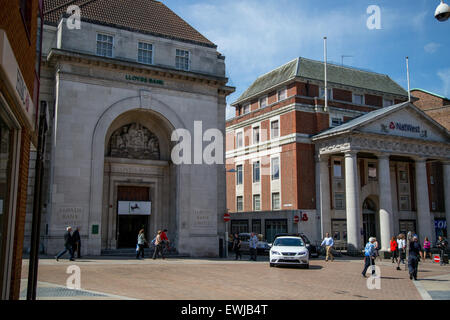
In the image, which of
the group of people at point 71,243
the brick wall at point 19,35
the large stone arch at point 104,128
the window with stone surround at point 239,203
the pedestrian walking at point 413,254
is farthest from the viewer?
the window with stone surround at point 239,203

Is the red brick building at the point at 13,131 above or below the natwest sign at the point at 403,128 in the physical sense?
below

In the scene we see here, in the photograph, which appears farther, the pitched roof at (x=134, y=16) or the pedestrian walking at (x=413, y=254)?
the pitched roof at (x=134, y=16)

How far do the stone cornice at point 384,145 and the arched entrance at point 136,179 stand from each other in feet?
52.8

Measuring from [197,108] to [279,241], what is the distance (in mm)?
11311

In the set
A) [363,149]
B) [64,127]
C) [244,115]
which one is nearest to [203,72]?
[64,127]

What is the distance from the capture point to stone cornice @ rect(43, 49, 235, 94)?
25.6 metres

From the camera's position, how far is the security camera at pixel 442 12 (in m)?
Result: 11.8

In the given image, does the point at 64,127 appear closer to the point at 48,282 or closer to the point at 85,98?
the point at 85,98

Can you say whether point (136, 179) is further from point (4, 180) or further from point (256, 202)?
point (4, 180)

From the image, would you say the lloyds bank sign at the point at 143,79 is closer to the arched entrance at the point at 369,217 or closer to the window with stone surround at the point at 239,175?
the window with stone surround at the point at 239,175

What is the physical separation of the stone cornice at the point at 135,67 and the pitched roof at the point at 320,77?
1406 cm

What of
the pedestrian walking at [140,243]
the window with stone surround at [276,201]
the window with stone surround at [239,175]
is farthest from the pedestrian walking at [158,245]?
the window with stone surround at [239,175]
